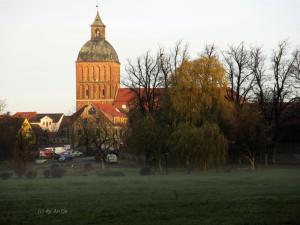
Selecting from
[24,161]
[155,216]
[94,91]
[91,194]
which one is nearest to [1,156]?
[24,161]

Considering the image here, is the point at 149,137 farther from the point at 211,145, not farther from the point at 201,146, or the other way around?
the point at 211,145

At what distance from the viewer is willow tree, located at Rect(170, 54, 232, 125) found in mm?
55031

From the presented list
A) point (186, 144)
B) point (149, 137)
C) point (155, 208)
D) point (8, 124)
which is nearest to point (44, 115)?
point (8, 124)

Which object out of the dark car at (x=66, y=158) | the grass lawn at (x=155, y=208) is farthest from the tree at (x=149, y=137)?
the grass lawn at (x=155, y=208)

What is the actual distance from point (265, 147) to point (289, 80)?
8520 millimetres

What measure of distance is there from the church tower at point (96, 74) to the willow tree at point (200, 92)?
Result: 3617 inches

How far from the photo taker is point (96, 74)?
150 m

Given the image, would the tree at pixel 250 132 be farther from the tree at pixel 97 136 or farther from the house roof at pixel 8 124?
the house roof at pixel 8 124

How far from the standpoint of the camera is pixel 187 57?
6100cm

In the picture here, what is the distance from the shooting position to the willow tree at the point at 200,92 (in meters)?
55.0

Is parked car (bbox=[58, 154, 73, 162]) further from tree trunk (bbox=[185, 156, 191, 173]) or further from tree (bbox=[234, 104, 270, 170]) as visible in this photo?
tree trunk (bbox=[185, 156, 191, 173])

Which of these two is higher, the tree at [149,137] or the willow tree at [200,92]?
the willow tree at [200,92]

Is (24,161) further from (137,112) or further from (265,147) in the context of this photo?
(265,147)

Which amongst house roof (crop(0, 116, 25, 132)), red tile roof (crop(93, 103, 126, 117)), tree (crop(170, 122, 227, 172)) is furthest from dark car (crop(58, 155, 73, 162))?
red tile roof (crop(93, 103, 126, 117))
